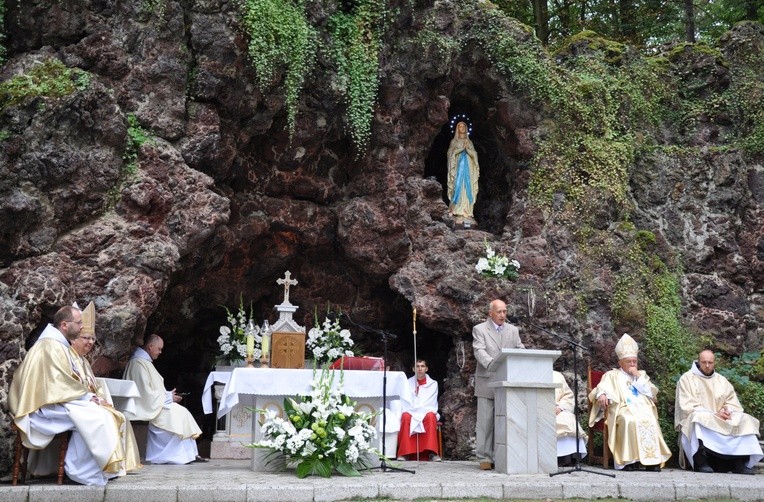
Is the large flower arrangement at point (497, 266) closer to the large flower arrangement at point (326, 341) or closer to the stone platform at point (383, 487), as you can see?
the large flower arrangement at point (326, 341)

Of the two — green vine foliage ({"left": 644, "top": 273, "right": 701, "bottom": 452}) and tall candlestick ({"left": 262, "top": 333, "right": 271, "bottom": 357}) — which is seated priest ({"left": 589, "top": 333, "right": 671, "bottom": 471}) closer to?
green vine foliage ({"left": 644, "top": 273, "right": 701, "bottom": 452})

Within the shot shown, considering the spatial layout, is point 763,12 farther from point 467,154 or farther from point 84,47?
point 84,47

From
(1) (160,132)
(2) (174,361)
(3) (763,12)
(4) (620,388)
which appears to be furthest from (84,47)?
(3) (763,12)

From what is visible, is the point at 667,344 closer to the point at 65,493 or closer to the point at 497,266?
the point at 497,266

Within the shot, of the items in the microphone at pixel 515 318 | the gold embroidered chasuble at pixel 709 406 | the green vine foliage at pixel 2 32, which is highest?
the green vine foliage at pixel 2 32

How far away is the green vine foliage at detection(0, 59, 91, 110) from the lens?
33.7 feet

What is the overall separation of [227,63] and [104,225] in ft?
9.98

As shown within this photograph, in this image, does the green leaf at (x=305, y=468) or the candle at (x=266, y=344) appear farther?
the candle at (x=266, y=344)

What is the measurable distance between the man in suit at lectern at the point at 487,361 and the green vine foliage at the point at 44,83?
20.8 ft

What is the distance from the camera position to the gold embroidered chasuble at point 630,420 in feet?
34.7

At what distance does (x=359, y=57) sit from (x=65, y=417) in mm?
7480

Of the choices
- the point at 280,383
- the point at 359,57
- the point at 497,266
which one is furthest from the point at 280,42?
the point at 280,383

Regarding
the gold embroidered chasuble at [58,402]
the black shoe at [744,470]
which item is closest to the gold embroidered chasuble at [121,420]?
the gold embroidered chasuble at [58,402]

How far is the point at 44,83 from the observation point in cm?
1055
